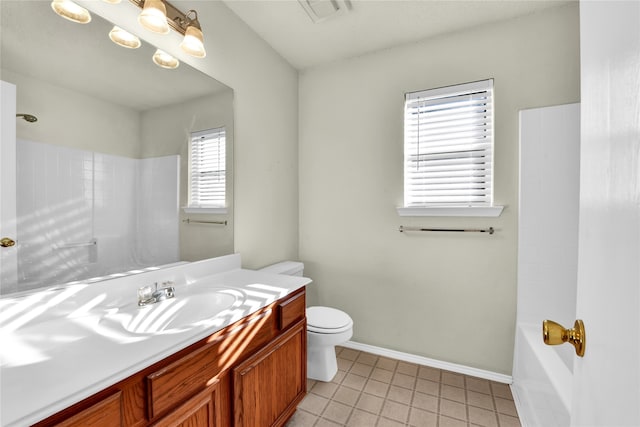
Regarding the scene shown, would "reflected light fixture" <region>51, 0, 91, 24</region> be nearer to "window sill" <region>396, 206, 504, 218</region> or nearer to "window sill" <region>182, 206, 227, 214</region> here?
"window sill" <region>182, 206, 227, 214</region>

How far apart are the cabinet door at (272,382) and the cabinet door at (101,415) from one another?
0.45 meters

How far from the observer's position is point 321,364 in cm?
201

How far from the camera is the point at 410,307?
2.26m

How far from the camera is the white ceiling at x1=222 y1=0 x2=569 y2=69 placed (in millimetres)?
1847

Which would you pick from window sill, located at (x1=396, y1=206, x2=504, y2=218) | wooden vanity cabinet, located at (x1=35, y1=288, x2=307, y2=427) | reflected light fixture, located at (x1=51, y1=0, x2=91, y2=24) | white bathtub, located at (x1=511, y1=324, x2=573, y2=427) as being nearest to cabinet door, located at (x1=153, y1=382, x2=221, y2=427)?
wooden vanity cabinet, located at (x1=35, y1=288, x2=307, y2=427)

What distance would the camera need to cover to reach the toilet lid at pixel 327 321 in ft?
6.17

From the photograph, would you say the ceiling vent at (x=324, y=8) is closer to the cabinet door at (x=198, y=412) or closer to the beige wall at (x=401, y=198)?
the beige wall at (x=401, y=198)

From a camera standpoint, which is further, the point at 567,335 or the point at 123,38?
the point at 123,38

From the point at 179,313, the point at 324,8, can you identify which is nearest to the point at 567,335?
the point at 179,313

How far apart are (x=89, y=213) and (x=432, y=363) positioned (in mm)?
2370

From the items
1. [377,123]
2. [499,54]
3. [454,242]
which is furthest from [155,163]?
[499,54]

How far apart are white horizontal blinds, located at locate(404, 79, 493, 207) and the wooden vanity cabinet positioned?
1267mm

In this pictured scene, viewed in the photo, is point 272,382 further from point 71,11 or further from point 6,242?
point 71,11

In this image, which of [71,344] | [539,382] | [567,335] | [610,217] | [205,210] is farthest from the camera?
[205,210]
